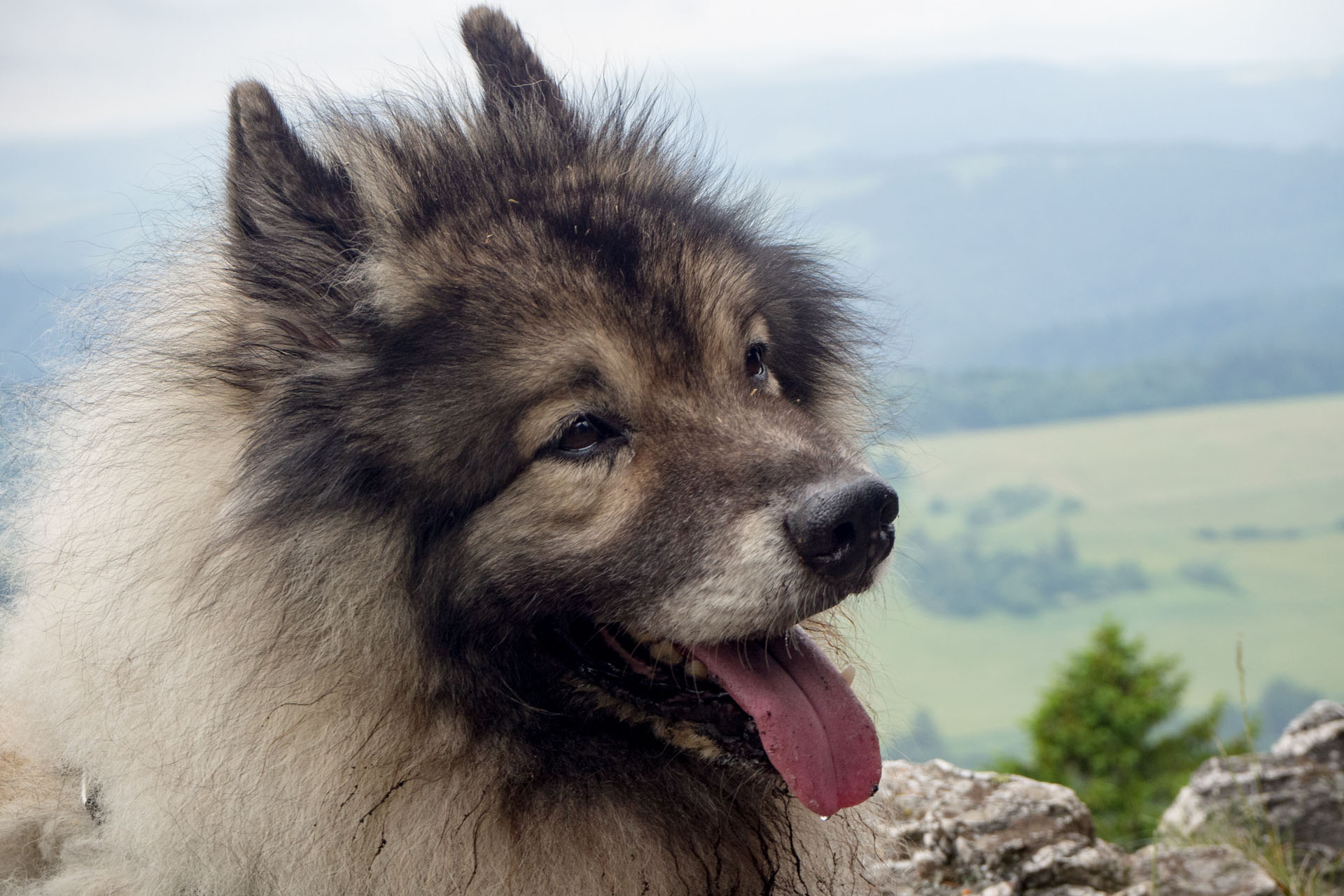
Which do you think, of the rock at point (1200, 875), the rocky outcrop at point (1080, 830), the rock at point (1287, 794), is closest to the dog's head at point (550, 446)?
the rocky outcrop at point (1080, 830)

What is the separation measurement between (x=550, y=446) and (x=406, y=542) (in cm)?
41

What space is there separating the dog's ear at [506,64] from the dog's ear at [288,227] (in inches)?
26.1

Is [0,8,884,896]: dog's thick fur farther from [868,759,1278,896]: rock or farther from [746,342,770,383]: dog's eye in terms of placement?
[868,759,1278,896]: rock

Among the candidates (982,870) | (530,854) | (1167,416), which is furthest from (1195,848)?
(1167,416)

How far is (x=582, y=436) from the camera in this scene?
94.9 inches

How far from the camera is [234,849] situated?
8.02 feet

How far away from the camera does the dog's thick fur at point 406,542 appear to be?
2.37 m

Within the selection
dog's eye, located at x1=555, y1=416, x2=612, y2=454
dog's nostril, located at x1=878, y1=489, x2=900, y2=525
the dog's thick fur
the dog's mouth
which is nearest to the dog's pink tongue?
the dog's mouth

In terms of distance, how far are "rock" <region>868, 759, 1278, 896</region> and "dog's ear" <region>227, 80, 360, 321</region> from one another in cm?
236

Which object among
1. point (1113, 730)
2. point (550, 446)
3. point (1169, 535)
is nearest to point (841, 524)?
point (550, 446)

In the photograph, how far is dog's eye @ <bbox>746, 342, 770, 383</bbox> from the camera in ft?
9.19

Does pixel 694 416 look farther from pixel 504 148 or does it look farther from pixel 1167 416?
pixel 1167 416

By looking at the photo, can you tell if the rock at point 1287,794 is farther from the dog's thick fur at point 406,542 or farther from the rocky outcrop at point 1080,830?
the dog's thick fur at point 406,542

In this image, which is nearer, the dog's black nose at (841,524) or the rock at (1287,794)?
the dog's black nose at (841,524)
